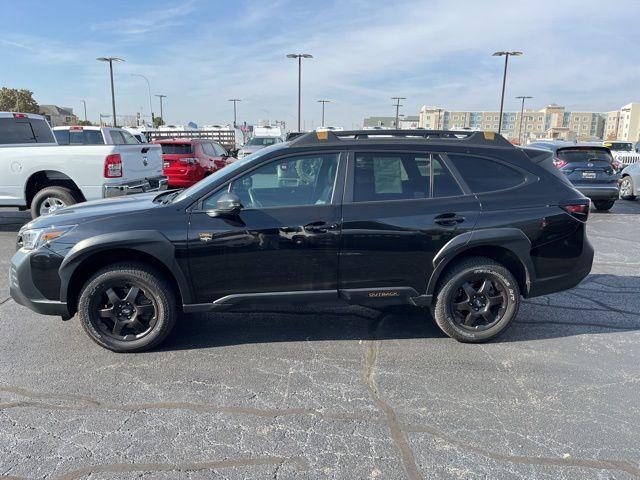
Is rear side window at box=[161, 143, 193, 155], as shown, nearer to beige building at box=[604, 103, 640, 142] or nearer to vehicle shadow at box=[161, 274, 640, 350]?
vehicle shadow at box=[161, 274, 640, 350]

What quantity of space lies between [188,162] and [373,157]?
33.3ft

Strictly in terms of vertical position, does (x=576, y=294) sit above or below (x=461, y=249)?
below

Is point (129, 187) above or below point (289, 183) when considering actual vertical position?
below

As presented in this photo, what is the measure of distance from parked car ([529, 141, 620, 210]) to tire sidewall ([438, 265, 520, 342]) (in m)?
8.32

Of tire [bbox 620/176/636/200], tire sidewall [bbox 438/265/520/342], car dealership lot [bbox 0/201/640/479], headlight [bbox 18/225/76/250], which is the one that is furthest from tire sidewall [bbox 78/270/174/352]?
tire [bbox 620/176/636/200]

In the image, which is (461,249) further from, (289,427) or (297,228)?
(289,427)

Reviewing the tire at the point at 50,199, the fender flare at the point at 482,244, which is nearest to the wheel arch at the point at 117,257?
the fender flare at the point at 482,244

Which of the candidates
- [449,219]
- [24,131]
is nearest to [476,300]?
[449,219]

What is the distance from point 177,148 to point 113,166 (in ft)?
18.3

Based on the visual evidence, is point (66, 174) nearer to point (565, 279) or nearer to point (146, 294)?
point (146, 294)

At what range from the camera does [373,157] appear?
401 cm

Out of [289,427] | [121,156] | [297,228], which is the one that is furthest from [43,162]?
[289,427]

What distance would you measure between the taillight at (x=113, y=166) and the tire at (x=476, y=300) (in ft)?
20.3

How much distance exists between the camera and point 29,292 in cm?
378
